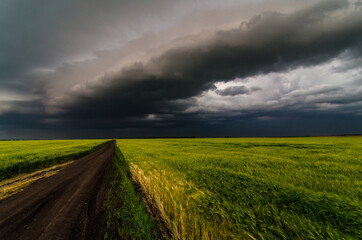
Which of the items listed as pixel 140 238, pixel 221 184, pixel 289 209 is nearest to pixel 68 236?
pixel 140 238

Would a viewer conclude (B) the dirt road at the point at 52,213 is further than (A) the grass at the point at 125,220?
Yes

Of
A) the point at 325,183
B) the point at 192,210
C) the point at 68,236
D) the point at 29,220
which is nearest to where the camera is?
the point at 68,236

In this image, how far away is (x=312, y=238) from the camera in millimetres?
2291

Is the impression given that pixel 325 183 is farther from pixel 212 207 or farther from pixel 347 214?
pixel 212 207

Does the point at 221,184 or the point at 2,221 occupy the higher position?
the point at 221,184

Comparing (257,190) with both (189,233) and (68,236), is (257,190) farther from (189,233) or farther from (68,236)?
(68,236)

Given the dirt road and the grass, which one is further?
the dirt road

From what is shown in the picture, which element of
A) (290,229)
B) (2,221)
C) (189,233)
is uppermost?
(290,229)

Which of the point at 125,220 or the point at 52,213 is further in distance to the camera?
the point at 52,213

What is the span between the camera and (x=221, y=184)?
5.20 metres

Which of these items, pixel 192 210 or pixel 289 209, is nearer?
pixel 289 209

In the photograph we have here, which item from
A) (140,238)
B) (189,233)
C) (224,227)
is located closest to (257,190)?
(224,227)

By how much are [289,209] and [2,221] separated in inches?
308

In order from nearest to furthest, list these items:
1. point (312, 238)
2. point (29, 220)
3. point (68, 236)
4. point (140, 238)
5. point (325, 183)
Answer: point (312, 238) < point (140, 238) < point (68, 236) < point (29, 220) < point (325, 183)
